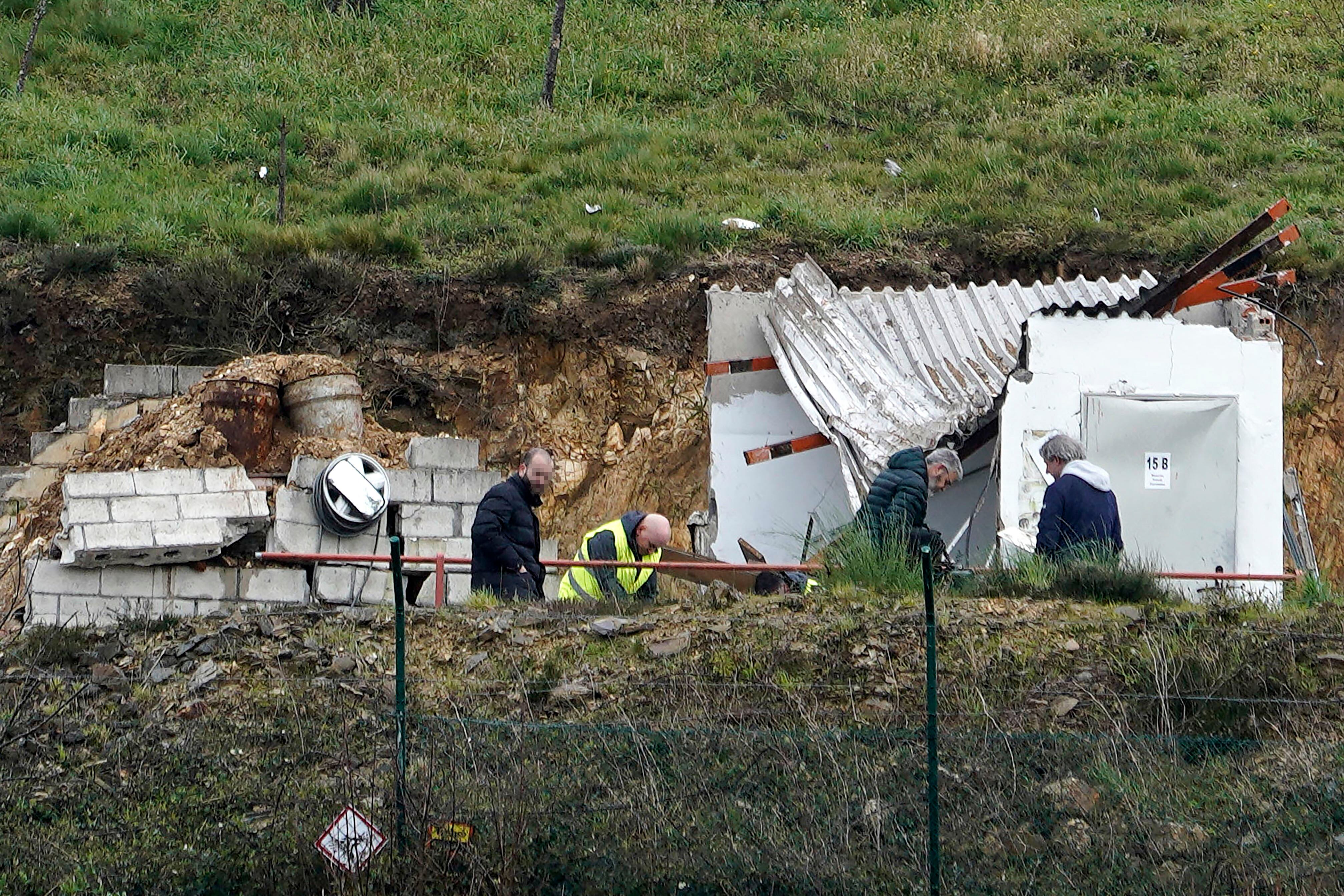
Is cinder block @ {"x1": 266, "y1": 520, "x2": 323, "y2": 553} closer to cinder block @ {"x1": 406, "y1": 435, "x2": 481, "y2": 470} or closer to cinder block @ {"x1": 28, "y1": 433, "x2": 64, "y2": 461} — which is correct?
cinder block @ {"x1": 406, "y1": 435, "x2": 481, "y2": 470}

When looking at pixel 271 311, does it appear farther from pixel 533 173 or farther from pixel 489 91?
pixel 489 91

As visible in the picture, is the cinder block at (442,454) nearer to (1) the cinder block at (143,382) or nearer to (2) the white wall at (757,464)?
(2) the white wall at (757,464)

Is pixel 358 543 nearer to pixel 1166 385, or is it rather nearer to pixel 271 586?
pixel 271 586

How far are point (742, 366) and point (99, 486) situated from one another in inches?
204

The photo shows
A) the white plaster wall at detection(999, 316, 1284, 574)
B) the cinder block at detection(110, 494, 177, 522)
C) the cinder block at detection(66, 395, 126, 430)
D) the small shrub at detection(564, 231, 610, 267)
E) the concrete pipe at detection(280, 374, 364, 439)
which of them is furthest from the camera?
the small shrub at detection(564, 231, 610, 267)

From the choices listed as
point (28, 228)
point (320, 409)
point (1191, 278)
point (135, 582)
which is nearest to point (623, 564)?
point (135, 582)

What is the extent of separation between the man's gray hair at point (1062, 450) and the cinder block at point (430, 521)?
14.2 ft

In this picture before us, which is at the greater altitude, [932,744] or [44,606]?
[44,606]

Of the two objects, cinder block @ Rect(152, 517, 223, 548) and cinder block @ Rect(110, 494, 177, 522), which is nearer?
cinder block @ Rect(110, 494, 177, 522)

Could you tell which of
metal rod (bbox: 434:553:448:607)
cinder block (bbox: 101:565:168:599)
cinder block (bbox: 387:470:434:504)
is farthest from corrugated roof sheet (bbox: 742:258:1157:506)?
cinder block (bbox: 101:565:168:599)

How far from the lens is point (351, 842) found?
6203mm

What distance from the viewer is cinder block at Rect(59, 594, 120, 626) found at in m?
9.48

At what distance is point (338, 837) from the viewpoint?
20.5ft

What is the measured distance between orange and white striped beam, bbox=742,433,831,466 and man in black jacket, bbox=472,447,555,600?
117 inches
